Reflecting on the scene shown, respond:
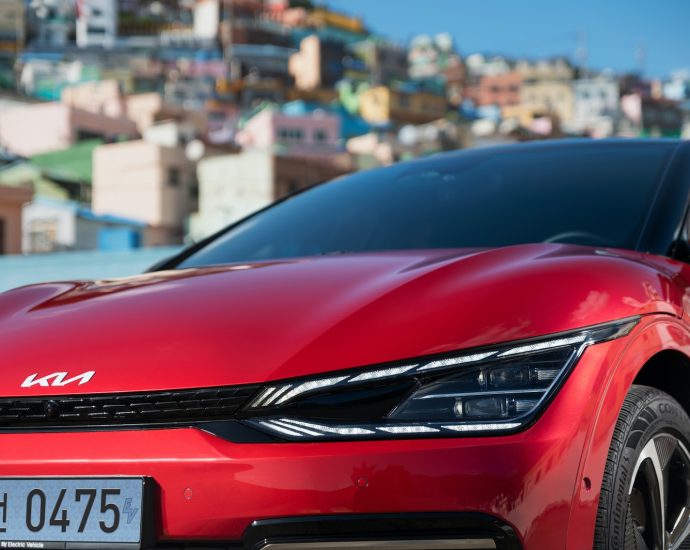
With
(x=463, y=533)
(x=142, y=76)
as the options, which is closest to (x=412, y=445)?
(x=463, y=533)

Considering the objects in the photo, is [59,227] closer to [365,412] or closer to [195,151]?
[195,151]

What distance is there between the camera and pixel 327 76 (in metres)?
102

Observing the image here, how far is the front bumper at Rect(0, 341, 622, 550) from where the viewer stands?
63.7 inches

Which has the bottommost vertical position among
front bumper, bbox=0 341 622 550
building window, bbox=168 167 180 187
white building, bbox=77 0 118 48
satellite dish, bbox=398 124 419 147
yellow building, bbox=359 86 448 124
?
building window, bbox=168 167 180 187

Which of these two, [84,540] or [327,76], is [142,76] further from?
[84,540]

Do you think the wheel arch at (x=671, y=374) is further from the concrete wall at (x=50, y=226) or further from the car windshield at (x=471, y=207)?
the concrete wall at (x=50, y=226)

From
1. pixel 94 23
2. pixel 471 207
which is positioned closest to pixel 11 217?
pixel 471 207

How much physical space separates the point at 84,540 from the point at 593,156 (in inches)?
82.9

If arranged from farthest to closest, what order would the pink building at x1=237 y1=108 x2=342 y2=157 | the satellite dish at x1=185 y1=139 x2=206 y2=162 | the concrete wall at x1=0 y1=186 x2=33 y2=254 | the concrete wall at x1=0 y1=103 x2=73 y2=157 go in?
the pink building at x1=237 y1=108 x2=342 y2=157, the concrete wall at x1=0 y1=103 x2=73 y2=157, the satellite dish at x1=185 y1=139 x2=206 y2=162, the concrete wall at x1=0 y1=186 x2=33 y2=254

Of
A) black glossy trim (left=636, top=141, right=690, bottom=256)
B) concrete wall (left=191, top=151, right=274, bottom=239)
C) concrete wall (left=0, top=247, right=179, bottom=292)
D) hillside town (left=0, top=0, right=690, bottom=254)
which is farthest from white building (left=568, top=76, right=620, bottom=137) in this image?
black glossy trim (left=636, top=141, right=690, bottom=256)

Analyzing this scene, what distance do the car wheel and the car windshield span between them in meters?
0.64

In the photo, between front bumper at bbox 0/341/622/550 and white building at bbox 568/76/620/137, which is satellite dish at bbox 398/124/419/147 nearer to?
white building at bbox 568/76/620/137

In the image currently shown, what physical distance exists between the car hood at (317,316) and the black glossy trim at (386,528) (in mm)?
266

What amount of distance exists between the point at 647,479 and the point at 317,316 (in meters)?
0.74
